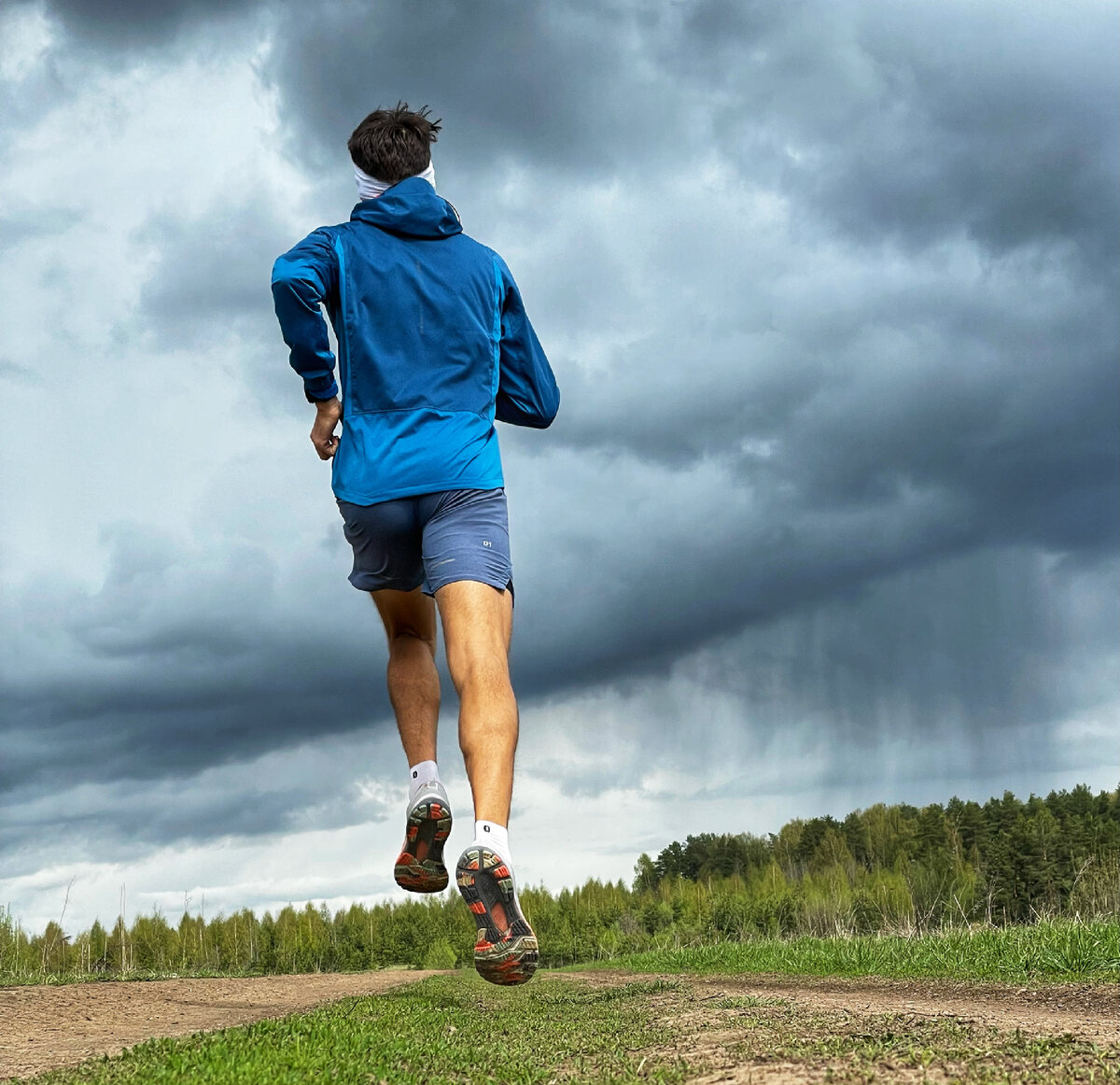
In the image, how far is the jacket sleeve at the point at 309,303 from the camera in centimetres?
354

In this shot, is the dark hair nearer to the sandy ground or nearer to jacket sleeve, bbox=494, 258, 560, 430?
jacket sleeve, bbox=494, 258, 560, 430

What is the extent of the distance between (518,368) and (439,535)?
0.91m

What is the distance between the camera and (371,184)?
4.08 m

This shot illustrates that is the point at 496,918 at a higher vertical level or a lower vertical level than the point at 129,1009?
higher

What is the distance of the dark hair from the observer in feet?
13.3

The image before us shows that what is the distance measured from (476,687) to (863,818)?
53684mm

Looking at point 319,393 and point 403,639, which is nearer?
point 319,393

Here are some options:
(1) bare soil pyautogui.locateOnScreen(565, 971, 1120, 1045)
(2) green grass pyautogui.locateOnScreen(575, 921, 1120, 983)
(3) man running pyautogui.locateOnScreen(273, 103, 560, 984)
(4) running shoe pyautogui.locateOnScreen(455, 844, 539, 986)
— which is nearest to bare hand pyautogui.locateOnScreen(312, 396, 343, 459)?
(3) man running pyautogui.locateOnScreen(273, 103, 560, 984)

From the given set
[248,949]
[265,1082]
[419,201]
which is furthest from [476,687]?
[248,949]

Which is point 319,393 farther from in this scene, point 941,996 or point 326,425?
point 941,996

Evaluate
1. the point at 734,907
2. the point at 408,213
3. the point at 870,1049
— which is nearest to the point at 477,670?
the point at 870,1049

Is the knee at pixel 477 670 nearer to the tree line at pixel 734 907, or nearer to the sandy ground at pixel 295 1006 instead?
the sandy ground at pixel 295 1006

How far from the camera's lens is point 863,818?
52.6 metres

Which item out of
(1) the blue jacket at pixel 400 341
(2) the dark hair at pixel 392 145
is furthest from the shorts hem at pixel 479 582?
(2) the dark hair at pixel 392 145
